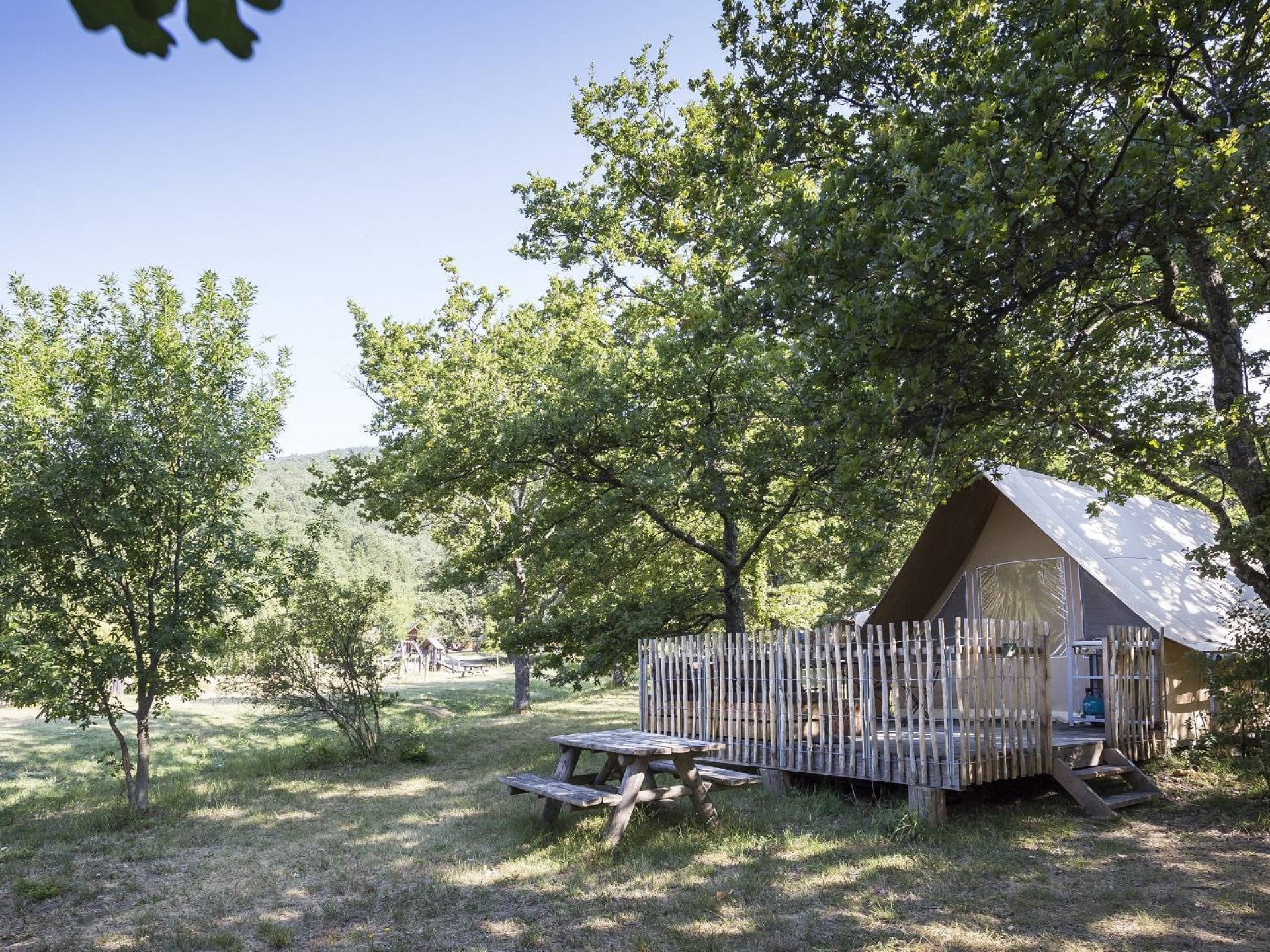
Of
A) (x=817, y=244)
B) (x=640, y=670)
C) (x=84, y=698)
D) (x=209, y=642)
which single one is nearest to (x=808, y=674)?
(x=640, y=670)

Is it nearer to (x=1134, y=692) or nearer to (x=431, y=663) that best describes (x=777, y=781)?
(x=1134, y=692)

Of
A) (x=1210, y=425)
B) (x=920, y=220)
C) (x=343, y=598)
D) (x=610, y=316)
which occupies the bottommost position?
(x=343, y=598)

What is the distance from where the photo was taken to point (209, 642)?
10984mm

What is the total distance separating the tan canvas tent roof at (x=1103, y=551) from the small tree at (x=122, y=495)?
10048mm

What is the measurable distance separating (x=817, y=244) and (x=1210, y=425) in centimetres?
507

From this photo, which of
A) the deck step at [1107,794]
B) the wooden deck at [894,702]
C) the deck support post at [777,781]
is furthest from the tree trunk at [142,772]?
the deck step at [1107,794]

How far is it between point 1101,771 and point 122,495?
11616mm

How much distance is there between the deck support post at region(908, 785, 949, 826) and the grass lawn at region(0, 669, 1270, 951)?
0.53 feet

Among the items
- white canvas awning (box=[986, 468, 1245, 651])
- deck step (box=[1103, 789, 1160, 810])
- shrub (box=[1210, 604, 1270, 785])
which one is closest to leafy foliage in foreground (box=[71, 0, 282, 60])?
deck step (box=[1103, 789, 1160, 810])

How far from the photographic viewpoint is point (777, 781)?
393 inches

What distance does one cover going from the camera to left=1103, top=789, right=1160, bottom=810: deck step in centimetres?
880

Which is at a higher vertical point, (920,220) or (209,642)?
(920,220)

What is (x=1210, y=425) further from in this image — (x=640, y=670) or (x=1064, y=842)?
(x=640, y=670)

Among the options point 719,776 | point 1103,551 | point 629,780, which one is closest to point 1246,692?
point 1103,551
